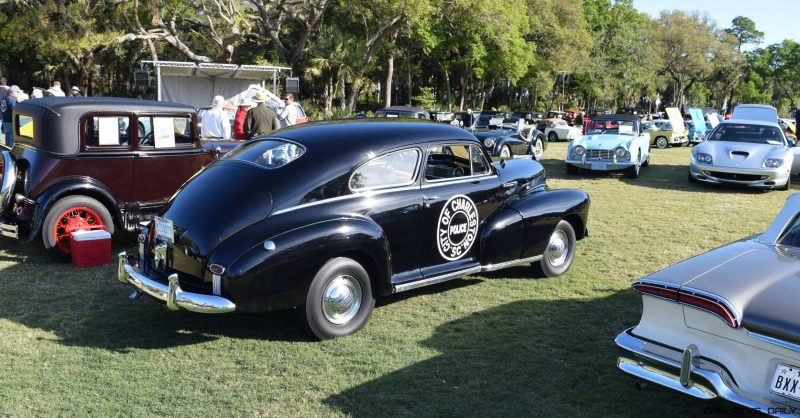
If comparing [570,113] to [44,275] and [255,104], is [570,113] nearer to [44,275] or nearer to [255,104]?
[255,104]

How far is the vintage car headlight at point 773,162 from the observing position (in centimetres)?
1327

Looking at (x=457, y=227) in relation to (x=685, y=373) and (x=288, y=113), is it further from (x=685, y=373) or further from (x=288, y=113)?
(x=288, y=113)

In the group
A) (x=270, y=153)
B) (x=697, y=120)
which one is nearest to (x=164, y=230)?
(x=270, y=153)

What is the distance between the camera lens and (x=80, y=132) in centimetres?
736

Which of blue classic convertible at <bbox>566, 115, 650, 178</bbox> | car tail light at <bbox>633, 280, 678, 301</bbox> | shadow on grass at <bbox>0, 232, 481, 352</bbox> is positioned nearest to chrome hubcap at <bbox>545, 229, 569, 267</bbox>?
shadow on grass at <bbox>0, 232, 481, 352</bbox>

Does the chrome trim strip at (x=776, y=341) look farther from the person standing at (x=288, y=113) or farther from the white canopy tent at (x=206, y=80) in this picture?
the white canopy tent at (x=206, y=80)

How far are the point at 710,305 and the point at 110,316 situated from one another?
4690mm

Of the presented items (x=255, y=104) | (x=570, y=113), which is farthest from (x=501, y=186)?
(x=570, y=113)

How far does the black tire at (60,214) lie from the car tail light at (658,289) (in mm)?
6050

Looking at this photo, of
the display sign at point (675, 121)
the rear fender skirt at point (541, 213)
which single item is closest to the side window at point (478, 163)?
the rear fender skirt at point (541, 213)

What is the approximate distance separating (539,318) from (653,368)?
2.10 m

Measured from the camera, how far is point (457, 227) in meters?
5.93

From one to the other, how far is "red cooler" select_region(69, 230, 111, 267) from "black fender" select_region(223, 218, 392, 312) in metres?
3.07

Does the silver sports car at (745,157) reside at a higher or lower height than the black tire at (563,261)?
higher
